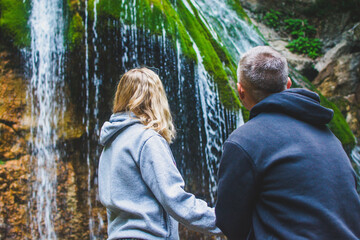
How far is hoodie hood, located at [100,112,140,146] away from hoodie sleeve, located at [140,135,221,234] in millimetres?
228

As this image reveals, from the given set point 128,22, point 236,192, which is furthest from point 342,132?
point 236,192

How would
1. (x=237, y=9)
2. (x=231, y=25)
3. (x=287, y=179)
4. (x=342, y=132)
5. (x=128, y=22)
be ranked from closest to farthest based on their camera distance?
(x=287, y=179) → (x=128, y=22) → (x=342, y=132) → (x=231, y=25) → (x=237, y=9)

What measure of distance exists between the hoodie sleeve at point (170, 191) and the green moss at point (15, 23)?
3914 millimetres

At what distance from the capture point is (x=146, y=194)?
1696 millimetres

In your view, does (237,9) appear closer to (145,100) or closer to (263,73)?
(145,100)

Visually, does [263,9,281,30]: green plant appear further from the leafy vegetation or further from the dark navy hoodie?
the dark navy hoodie

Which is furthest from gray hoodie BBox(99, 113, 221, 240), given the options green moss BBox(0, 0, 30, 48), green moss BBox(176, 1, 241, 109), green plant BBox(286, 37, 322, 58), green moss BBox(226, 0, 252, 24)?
green plant BBox(286, 37, 322, 58)

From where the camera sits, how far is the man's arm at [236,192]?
4.50 ft

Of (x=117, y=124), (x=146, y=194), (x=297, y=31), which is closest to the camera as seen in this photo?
(x=146, y=194)

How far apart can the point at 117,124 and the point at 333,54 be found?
35.3 ft

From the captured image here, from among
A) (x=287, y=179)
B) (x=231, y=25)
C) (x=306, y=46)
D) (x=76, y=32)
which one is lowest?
(x=287, y=179)

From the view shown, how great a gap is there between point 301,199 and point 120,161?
100 centimetres

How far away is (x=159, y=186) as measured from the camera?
160 cm

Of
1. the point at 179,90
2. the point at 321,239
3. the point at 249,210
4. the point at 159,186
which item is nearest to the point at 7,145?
the point at 179,90
